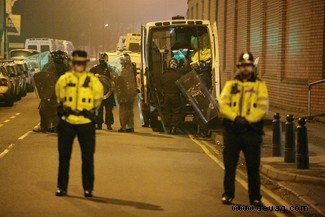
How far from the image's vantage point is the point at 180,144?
1552cm

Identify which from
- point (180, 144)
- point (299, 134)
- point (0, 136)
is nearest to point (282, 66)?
point (180, 144)

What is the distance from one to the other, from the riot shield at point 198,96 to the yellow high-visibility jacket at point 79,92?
8392 millimetres

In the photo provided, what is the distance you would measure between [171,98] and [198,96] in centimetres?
80

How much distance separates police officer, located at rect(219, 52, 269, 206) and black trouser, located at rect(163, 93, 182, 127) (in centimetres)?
918

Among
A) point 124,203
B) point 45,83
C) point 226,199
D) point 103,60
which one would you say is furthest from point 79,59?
point 103,60

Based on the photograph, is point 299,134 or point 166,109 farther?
point 166,109

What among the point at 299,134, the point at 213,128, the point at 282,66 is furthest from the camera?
the point at 282,66

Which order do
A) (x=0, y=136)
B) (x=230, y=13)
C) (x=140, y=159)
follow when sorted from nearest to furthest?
(x=140, y=159), (x=0, y=136), (x=230, y=13)

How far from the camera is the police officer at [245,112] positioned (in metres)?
8.23

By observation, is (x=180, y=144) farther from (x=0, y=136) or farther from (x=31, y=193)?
(x=31, y=193)

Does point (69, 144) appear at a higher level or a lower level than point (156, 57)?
lower

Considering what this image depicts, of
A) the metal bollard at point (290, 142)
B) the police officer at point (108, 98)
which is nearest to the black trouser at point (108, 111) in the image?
the police officer at point (108, 98)

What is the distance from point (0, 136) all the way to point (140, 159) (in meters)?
5.12

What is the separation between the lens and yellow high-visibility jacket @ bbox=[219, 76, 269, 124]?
324 inches
